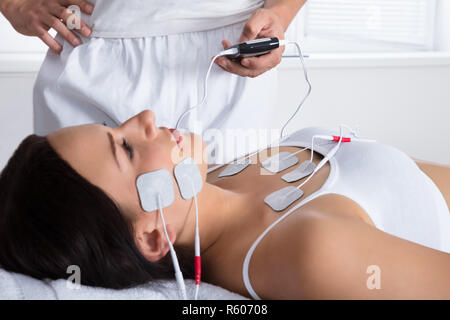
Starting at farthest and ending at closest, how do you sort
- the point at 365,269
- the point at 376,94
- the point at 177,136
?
the point at 376,94 → the point at 177,136 → the point at 365,269

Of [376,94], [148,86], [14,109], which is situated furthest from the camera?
[376,94]

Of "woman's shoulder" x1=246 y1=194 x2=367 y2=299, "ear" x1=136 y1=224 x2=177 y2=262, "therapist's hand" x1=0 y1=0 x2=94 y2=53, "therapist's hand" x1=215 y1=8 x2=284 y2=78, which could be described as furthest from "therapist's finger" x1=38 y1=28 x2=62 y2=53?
"woman's shoulder" x1=246 y1=194 x2=367 y2=299

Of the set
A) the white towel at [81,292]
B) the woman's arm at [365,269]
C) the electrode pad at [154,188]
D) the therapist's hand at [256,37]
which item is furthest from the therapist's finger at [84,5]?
the woman's arm at [365,269]

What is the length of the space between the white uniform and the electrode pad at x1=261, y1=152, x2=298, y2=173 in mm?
173

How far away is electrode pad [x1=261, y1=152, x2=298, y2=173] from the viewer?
130cm

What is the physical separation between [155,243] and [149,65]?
0.53m

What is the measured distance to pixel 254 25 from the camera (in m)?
1.29

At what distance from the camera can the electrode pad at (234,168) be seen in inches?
53.9

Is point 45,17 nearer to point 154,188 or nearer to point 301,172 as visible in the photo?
point 154,188

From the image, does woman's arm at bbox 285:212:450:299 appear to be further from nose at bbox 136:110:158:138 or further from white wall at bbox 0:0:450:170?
white wall at bbox 0:0:450:170

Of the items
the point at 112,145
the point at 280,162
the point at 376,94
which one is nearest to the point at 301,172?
the point at 280,162

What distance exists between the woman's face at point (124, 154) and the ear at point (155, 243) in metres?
0.04
